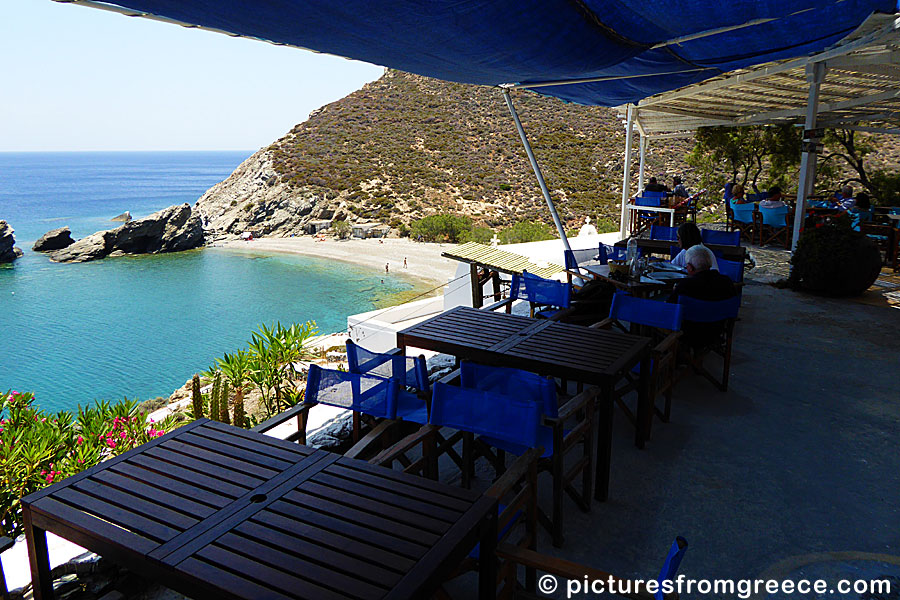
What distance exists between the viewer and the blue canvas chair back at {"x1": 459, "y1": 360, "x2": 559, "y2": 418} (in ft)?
8.53

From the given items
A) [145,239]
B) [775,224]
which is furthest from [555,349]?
[145,239]

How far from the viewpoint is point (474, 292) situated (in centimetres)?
675

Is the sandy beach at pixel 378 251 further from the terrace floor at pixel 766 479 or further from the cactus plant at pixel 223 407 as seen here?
the terrace floor at pixel 766 479

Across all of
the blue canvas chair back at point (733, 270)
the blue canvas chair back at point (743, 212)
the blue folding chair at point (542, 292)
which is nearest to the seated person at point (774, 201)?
the blue canvas chair back at point (743, 212)

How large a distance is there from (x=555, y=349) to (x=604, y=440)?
1.84ft

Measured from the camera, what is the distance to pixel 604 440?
2.88 metres

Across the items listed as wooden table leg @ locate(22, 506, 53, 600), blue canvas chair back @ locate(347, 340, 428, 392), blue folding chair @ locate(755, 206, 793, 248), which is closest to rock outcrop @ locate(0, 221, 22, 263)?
blue folding chair @ locate(755, 206, 793, 248)

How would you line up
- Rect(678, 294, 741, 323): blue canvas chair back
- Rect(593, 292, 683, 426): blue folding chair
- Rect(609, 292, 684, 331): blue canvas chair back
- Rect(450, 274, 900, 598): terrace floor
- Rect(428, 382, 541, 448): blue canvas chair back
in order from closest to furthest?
Rect(428, 382, 541, 448): blue canvas chair back < Rect(450, 274, 900, 598): terrace floor < Rect(593, 292, 683, 426): blue folding chair < Rect(609, 292, 684, 331): blue canvas chair back < Rect(678, 294, 741, 323): blue canvas chair back

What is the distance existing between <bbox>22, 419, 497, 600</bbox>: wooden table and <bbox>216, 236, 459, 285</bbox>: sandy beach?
Answer: 25.4 m

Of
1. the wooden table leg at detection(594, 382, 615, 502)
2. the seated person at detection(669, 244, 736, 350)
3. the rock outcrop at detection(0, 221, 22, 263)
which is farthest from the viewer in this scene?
the rock outcrop at detection(0, 221, 22, 263)

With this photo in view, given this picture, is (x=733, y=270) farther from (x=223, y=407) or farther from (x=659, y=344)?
(x=223, y=407)

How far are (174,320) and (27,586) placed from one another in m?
24.8

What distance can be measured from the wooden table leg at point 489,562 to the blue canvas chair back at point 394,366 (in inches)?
46.2

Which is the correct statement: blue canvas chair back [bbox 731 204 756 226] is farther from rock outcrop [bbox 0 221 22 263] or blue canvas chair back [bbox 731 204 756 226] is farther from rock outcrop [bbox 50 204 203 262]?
rock outcrop [bbox 0 221 22 263]
